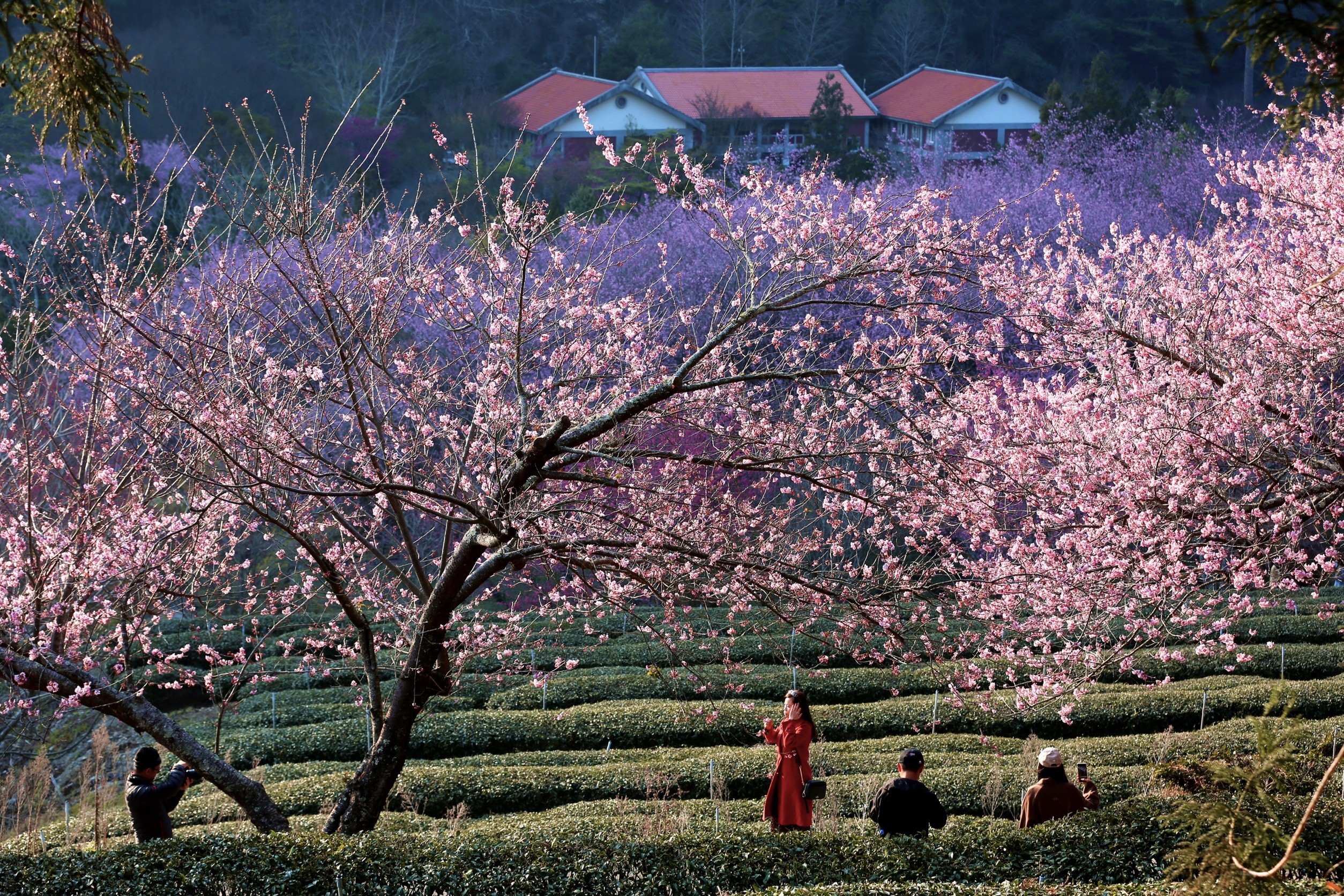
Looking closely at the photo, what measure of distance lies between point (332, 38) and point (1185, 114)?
30086mm

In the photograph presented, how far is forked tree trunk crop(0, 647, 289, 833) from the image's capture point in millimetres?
6371

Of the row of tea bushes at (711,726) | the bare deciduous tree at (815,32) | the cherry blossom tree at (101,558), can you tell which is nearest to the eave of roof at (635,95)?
the bare deciduous tree at (815,32)

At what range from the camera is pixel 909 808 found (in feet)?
21.5

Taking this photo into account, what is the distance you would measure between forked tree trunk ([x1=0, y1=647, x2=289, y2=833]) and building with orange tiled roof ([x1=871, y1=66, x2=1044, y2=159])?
3653cm

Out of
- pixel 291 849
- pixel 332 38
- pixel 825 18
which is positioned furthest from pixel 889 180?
pixel 291 849

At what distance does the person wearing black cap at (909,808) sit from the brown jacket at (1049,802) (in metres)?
0.57

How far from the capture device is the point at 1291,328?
8148mm

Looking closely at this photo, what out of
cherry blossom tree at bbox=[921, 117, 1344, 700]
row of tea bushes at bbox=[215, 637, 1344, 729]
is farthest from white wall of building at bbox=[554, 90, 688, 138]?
cherry blossom tree at bbox=[921, 117, 1344, 700]

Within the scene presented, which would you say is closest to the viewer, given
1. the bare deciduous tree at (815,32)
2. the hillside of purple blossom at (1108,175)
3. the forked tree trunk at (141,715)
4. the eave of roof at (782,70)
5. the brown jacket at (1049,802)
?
the forked tree trunk at (141,715)

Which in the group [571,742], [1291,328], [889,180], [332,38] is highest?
[332,38]

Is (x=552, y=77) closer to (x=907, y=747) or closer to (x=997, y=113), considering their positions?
(x=997, y=113)

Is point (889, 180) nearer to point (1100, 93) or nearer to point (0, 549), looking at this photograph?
point (1100, 93)

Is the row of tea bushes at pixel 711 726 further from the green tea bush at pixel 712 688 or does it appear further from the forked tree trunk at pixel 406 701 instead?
the forked tree trunk at pixel 406 701

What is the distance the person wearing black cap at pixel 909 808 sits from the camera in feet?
21.5
